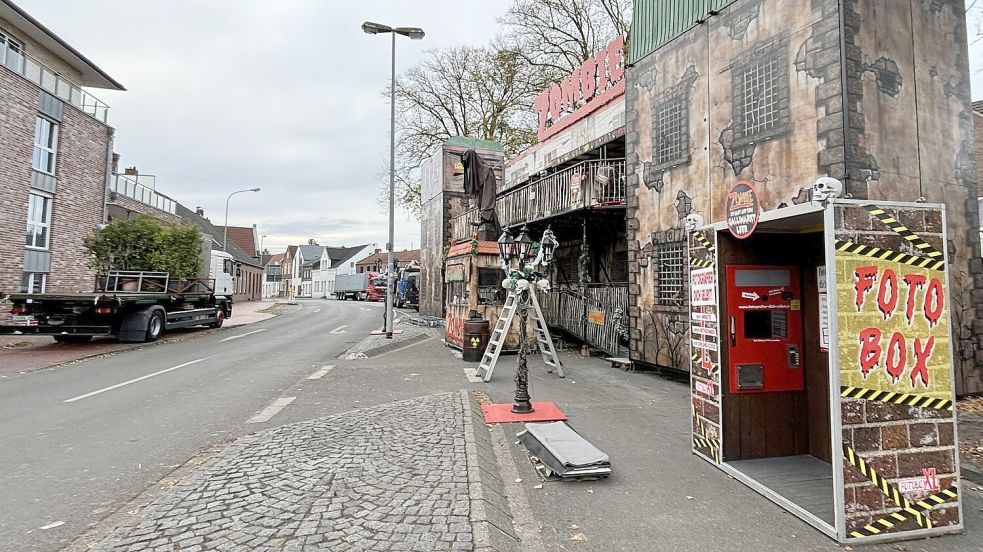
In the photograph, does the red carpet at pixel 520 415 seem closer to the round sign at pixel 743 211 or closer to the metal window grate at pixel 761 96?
the round sign at pixel 743 211

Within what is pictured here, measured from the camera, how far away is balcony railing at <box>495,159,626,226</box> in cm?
1250

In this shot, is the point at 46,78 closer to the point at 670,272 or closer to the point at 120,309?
the point at 120,309

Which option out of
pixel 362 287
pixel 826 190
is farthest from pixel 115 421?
pixel 362 287

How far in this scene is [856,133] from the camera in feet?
22.4

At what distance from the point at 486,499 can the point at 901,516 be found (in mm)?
2981

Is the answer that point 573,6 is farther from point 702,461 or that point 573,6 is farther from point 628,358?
point 702,461

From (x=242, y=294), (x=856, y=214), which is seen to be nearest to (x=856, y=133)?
(x=856, y=214)

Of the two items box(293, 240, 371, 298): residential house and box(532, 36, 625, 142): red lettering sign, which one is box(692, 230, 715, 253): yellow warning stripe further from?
box(293, 240, 371, 298): residential house

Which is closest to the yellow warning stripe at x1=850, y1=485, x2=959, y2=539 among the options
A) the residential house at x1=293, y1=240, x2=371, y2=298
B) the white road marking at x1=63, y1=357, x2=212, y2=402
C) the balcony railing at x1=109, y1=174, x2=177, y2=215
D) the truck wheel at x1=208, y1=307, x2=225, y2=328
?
the white road marking at x1=63, y1=357, x2=212, y2=402

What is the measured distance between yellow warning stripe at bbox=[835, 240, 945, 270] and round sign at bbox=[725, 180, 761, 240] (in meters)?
0.68

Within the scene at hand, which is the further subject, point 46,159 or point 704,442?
point 46,159

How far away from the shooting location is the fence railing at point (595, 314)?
12.2 m

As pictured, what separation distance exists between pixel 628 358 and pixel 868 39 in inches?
285

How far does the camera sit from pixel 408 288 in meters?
38.4
